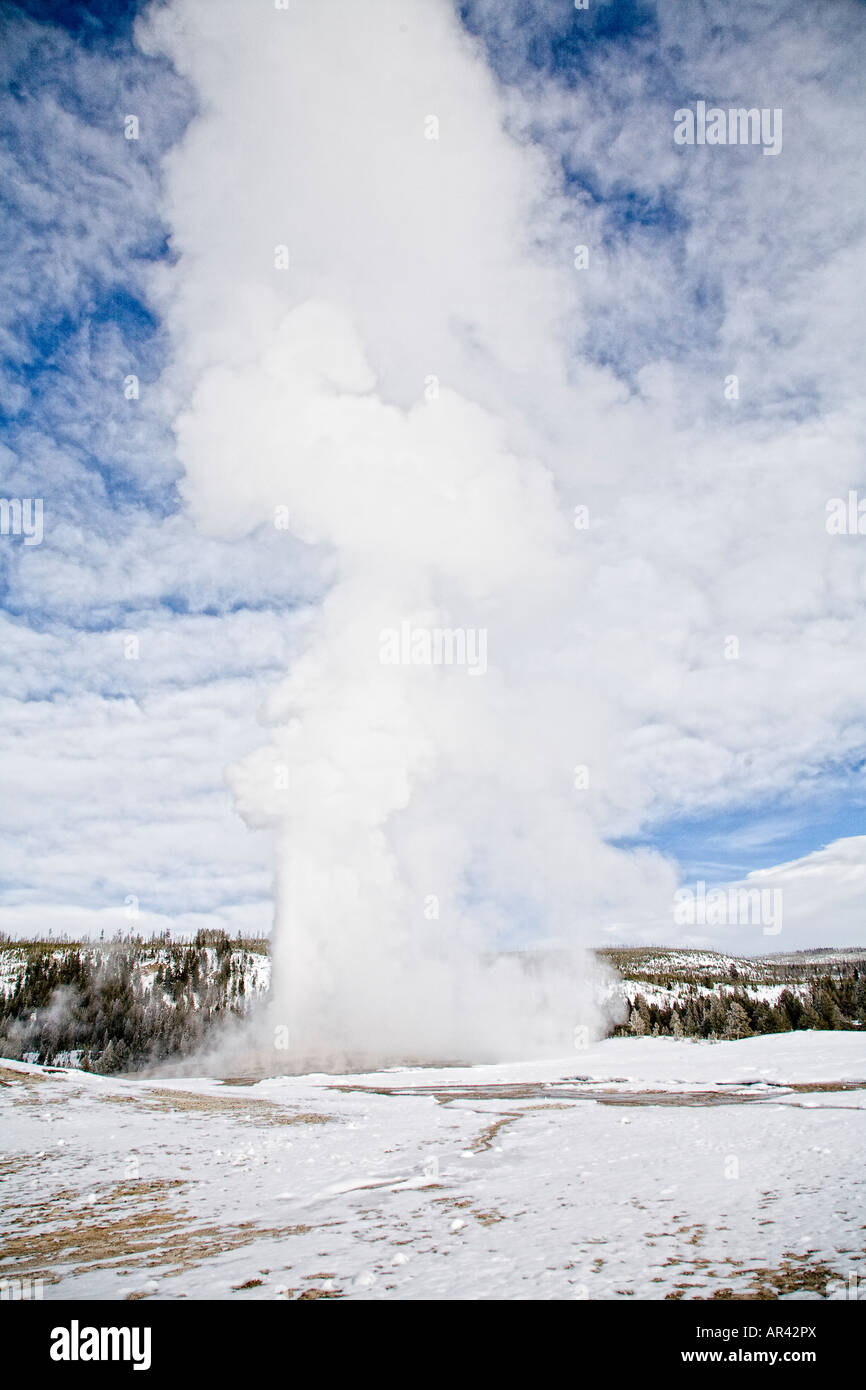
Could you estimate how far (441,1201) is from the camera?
529 inches

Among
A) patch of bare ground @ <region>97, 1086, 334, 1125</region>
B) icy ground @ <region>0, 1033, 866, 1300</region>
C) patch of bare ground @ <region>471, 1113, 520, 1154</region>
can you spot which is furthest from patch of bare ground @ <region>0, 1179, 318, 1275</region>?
patch of bare ground @ <region>97, 1086, 334, 1125</region>

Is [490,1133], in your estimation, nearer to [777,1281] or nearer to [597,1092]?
[777,1281]

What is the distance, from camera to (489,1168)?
17578 millimetres

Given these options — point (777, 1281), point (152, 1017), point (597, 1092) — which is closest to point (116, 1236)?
point (777, 1281)

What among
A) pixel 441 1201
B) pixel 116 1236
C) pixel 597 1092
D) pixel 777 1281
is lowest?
pixel 597 1092

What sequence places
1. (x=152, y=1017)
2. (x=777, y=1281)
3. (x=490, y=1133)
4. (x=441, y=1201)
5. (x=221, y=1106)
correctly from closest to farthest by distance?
(x=777, y=1281) < (x=441, y=1201) < (x=490, y=1133) < (x=221, y=1106) < (x=152, y=1017)

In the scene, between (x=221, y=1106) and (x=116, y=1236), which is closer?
(x=116, y=1236)

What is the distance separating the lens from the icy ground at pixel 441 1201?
7988mm

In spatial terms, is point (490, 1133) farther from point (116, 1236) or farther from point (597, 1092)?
point (597, 1092)

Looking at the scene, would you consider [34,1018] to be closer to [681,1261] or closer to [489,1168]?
[489,1168]

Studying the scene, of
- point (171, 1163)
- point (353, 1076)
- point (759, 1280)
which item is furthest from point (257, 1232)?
point (353, 1076)

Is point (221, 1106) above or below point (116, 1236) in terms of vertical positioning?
below

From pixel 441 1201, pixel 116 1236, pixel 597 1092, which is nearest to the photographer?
pixel 116 1236
